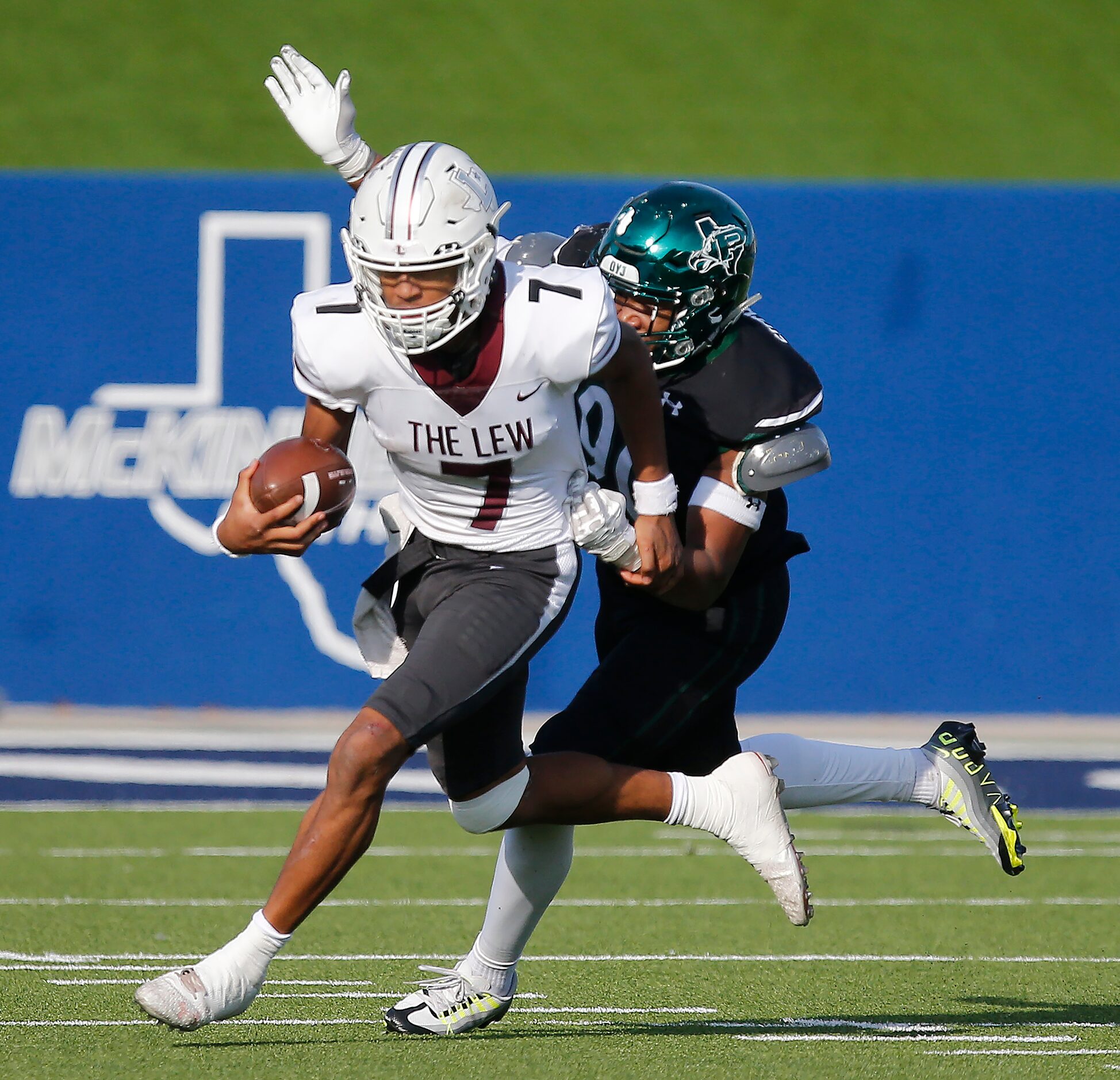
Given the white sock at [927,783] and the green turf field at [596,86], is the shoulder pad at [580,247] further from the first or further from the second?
the green turf field at [596,86]

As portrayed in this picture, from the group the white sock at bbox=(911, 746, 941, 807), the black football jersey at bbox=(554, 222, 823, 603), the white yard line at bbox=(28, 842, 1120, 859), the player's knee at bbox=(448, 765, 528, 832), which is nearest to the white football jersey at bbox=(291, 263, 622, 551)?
the black football jersey at bbox=(554, 222, 823, 603)

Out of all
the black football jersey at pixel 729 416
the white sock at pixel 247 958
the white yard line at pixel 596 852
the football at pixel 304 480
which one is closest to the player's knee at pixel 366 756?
the white sock at pixel 247 958

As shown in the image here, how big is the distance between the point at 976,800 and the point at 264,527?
1702 millimetres

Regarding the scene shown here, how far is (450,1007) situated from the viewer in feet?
12.2

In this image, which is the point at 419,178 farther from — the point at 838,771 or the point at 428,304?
the point at 838,771

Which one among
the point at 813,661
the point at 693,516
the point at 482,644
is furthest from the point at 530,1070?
the point at 813,661

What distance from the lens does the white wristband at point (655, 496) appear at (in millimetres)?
3623

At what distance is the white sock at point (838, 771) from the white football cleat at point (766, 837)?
0.87ft

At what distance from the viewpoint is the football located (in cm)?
340

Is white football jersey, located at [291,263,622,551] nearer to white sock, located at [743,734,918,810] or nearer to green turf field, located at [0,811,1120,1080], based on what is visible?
white sock, located at [743,734,918,810]

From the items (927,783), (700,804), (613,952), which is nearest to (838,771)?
(927,783)

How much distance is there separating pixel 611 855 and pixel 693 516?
2676 millimetres

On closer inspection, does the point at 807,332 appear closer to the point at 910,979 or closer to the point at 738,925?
the point at 738,925

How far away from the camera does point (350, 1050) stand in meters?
3.40
